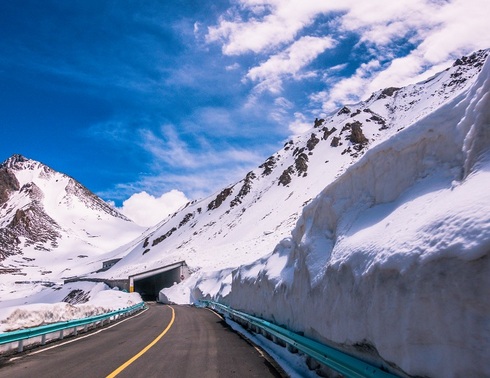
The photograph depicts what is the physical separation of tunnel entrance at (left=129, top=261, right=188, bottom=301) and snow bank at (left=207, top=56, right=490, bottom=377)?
2246 inches

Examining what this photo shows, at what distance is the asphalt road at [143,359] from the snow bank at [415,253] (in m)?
1.95

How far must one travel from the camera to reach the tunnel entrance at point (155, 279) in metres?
65.8

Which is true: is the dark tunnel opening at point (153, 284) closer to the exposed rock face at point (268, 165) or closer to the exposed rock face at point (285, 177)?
the exposed rock face at point (285, 177)

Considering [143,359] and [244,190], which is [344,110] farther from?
[143,359]

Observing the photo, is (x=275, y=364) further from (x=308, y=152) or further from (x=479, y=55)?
(x=479, y=55)

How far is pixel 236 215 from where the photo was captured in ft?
439

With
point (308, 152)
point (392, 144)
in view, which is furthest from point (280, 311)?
point (308, 152)

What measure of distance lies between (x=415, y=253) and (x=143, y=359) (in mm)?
7091

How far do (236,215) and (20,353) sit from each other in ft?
405

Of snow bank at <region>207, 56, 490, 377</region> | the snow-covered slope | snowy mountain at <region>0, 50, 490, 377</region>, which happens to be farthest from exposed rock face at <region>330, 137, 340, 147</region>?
snow bank at <region>207, 56, 490, 377</region>

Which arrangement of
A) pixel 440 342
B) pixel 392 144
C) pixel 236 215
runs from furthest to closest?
pixel 236 215, pixel 392 144, pixel 440 342

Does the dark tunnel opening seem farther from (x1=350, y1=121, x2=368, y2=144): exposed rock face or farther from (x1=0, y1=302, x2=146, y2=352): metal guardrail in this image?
(x1=350, y1=121, x2=368, y2=144): exposed rock face

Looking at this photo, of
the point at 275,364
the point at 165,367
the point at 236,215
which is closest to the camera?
the point at 165,367

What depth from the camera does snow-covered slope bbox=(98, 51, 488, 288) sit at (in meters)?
116
